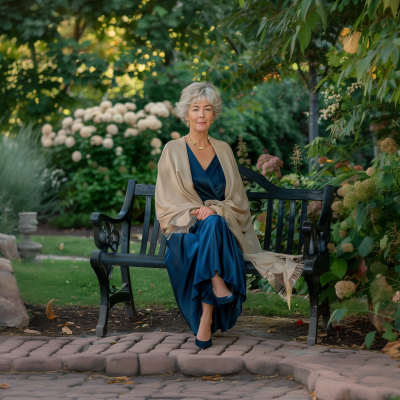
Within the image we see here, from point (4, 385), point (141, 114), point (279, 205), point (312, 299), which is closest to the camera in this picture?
point (4, 385)

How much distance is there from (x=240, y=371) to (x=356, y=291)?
40.4 inches

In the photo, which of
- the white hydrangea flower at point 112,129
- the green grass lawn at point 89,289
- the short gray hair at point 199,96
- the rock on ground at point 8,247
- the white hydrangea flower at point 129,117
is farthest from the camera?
the white hydrangea flower at point 129,117

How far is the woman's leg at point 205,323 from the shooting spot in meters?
2.97

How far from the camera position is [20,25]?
361 inches

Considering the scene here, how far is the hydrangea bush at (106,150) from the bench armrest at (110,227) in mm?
5061

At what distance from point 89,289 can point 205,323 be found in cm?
198

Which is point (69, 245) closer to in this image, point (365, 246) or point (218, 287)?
point (218, 287)

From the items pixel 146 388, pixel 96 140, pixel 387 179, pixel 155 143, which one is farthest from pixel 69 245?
pixel 387 179

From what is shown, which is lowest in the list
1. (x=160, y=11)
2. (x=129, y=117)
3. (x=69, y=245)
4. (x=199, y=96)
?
(x=69, y=245)

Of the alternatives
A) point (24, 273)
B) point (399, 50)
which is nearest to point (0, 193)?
point (24, 273)

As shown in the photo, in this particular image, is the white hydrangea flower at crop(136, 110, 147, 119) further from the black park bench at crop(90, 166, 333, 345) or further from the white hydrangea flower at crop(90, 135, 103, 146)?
the black park bench at crop(90, 166, 333, 345)

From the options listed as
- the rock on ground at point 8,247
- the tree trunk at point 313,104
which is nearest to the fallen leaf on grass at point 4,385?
the rock on ground at point 8,247

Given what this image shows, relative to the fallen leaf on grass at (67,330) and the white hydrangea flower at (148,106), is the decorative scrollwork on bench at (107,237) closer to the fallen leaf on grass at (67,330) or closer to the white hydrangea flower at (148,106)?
the fallen leaf on grass at (67,330)

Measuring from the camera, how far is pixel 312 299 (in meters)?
3.16
